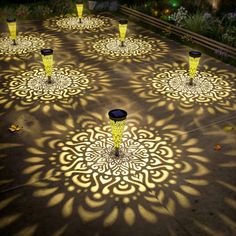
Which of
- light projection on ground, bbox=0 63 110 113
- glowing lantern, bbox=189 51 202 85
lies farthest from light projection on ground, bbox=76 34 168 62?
glowing lantern, bbox=189 51 202 85

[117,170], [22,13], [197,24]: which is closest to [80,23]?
[22,13]

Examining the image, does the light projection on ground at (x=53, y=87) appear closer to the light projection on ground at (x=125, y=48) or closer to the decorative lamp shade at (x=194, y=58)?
the light projection on ground at (x=125, y=48)

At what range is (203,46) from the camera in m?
8.23

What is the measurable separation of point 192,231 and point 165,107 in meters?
2.65

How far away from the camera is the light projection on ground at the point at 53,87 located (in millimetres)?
5359

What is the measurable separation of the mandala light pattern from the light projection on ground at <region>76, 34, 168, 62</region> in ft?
3.74

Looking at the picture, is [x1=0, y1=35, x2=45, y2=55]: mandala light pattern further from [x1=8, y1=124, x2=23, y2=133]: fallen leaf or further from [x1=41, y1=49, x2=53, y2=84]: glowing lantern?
[x1=8, y1=124, x2=23, y2=133]: fallen leaf

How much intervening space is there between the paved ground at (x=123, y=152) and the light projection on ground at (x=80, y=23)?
10.1 ft

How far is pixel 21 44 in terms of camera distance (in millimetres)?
8141

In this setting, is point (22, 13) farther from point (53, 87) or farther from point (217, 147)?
point (217, 147)

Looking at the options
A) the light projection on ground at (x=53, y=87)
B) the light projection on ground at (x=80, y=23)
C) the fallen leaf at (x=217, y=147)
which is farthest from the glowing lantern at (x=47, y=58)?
Answer: the light projection on ground at (x=80, y=23)

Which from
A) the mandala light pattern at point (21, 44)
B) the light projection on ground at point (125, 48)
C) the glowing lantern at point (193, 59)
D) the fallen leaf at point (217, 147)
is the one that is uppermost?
the glowing lantern at point (193, 59)

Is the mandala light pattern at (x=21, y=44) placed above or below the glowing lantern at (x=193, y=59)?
below

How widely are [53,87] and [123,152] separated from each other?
2.50 metres
